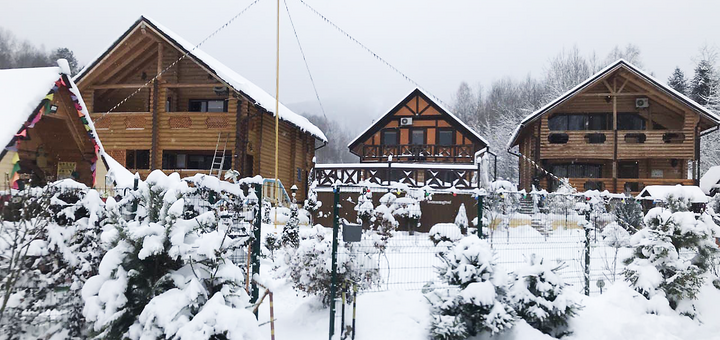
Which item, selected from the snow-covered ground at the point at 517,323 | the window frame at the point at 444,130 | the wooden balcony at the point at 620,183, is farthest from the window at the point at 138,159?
the wooden balcony at the point at 620,183

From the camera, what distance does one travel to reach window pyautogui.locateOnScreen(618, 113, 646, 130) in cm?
2419

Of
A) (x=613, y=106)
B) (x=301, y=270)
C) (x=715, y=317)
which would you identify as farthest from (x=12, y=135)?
(x=613, y=106)

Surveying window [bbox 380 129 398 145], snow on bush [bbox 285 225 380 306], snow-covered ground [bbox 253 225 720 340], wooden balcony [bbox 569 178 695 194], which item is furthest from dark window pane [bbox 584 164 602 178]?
snow on bush [bbox 285 225 380 306]

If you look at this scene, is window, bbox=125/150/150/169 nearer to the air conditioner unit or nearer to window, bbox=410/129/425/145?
window, bbox=410/129/425/145

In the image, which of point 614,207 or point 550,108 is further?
point 550,108

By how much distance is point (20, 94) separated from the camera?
25.9ft

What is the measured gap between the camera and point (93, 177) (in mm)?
9234

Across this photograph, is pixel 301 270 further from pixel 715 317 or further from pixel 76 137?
pixel 715 317

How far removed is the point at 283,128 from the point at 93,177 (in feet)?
48.3

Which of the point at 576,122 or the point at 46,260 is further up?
the point at 576,122

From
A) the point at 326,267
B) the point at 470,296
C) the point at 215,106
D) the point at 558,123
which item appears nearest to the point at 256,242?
the point at 326,267

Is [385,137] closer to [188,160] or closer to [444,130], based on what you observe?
[444,130]

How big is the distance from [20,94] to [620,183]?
25.2 m

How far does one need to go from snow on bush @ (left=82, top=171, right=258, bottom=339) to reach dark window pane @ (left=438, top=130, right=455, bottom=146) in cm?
2072
